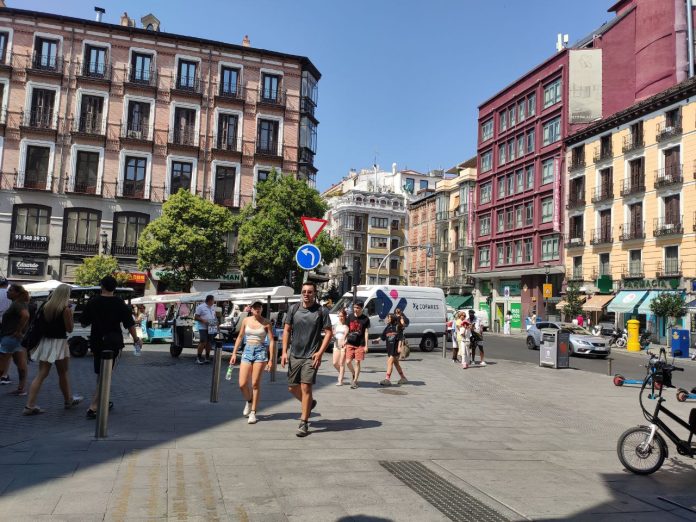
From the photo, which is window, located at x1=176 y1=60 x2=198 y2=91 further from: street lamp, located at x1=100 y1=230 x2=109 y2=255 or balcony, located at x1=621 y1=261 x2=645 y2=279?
balcony, located at x1=621 y1=261 x2=645 y2=279

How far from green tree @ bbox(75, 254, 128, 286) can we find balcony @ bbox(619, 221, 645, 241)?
31.8m

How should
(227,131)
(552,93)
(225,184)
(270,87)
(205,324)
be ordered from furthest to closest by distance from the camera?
1. (552,93)
2. (270,87)
3. (227,131)
4. (225,184)
5. (205,324)

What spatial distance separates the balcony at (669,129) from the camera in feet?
113

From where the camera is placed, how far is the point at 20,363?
9383mm

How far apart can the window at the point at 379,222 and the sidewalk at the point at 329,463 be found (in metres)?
73.9

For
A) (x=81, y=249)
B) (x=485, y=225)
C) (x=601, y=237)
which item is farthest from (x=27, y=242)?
(x=485, y=225)

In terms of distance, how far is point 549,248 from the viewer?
46656 mm

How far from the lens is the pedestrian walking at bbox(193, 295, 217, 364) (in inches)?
588

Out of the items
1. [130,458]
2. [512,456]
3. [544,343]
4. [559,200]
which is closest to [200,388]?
[130,458]

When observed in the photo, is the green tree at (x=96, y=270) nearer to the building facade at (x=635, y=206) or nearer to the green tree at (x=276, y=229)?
the green tree at (x=276, y=229)

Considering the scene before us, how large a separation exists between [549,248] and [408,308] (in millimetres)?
27348

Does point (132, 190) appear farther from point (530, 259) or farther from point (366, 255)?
point (366, 255)

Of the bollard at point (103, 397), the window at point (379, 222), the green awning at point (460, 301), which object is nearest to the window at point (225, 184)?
the green awning at point (460, 301)

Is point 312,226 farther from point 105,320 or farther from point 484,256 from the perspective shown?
point 484,256
